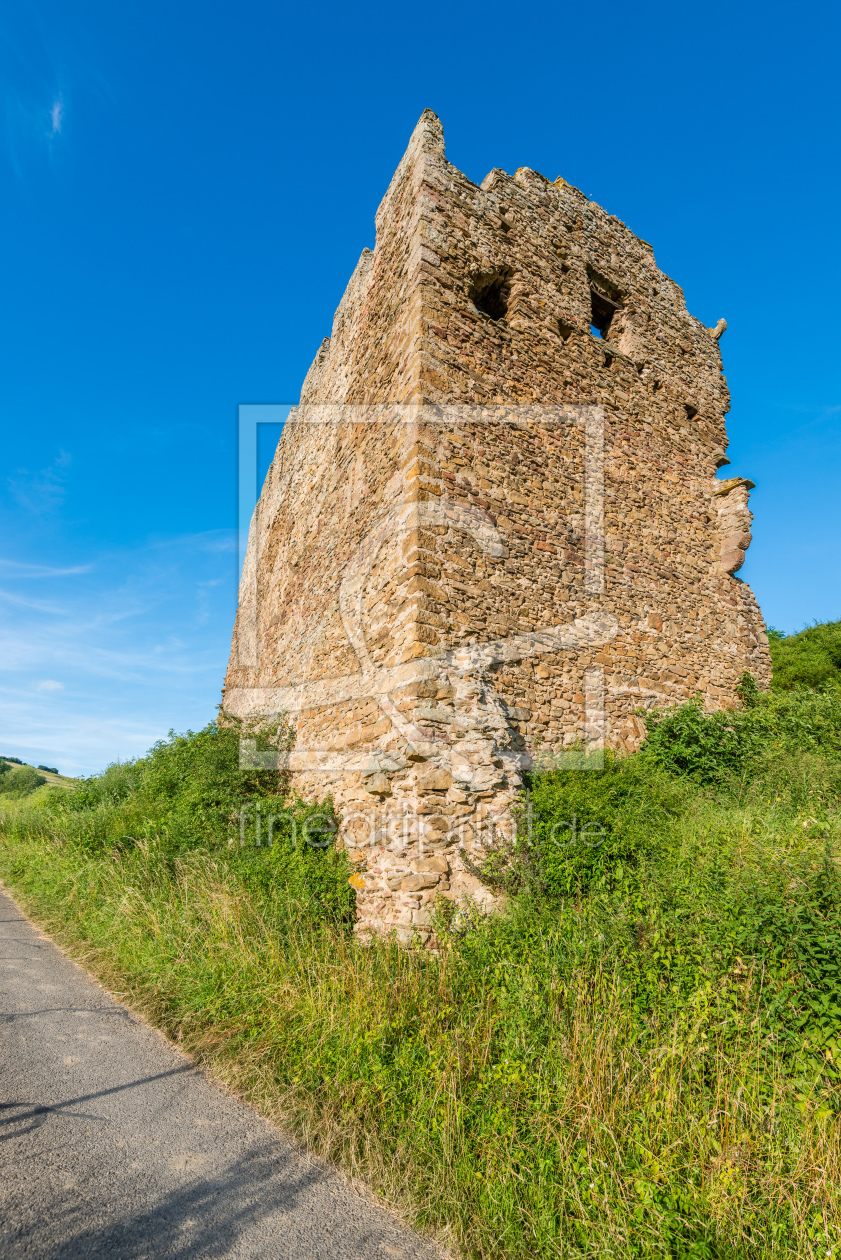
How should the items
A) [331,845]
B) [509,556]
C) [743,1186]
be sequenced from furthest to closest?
[509,556]
[331,845]
[743,1186]

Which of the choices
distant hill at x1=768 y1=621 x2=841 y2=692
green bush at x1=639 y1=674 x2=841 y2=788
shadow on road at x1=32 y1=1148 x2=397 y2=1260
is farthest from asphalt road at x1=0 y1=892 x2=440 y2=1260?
distant hill at x1=768 y1=621 x2=841 y2=692

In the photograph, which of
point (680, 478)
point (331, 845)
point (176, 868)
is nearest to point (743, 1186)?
point (331, 845)

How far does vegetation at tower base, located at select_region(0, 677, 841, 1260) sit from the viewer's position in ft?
8.18

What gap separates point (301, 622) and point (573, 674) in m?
4.78

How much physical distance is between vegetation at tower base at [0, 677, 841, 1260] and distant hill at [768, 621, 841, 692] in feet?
16.4

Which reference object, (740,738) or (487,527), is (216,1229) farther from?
(740,738)

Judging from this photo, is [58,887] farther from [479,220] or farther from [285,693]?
[479,220]

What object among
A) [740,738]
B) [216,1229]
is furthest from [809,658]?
[216,1229]

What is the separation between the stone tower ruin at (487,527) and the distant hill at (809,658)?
122 centimetres

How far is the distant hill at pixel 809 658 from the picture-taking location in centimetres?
1039

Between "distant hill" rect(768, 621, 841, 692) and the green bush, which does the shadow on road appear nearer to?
the green bush

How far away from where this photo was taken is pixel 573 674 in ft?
23.3

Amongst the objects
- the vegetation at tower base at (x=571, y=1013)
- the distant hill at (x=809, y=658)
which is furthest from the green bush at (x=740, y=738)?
the distant hill at (x=809, y=658)

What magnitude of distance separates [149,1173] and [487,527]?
588cm
